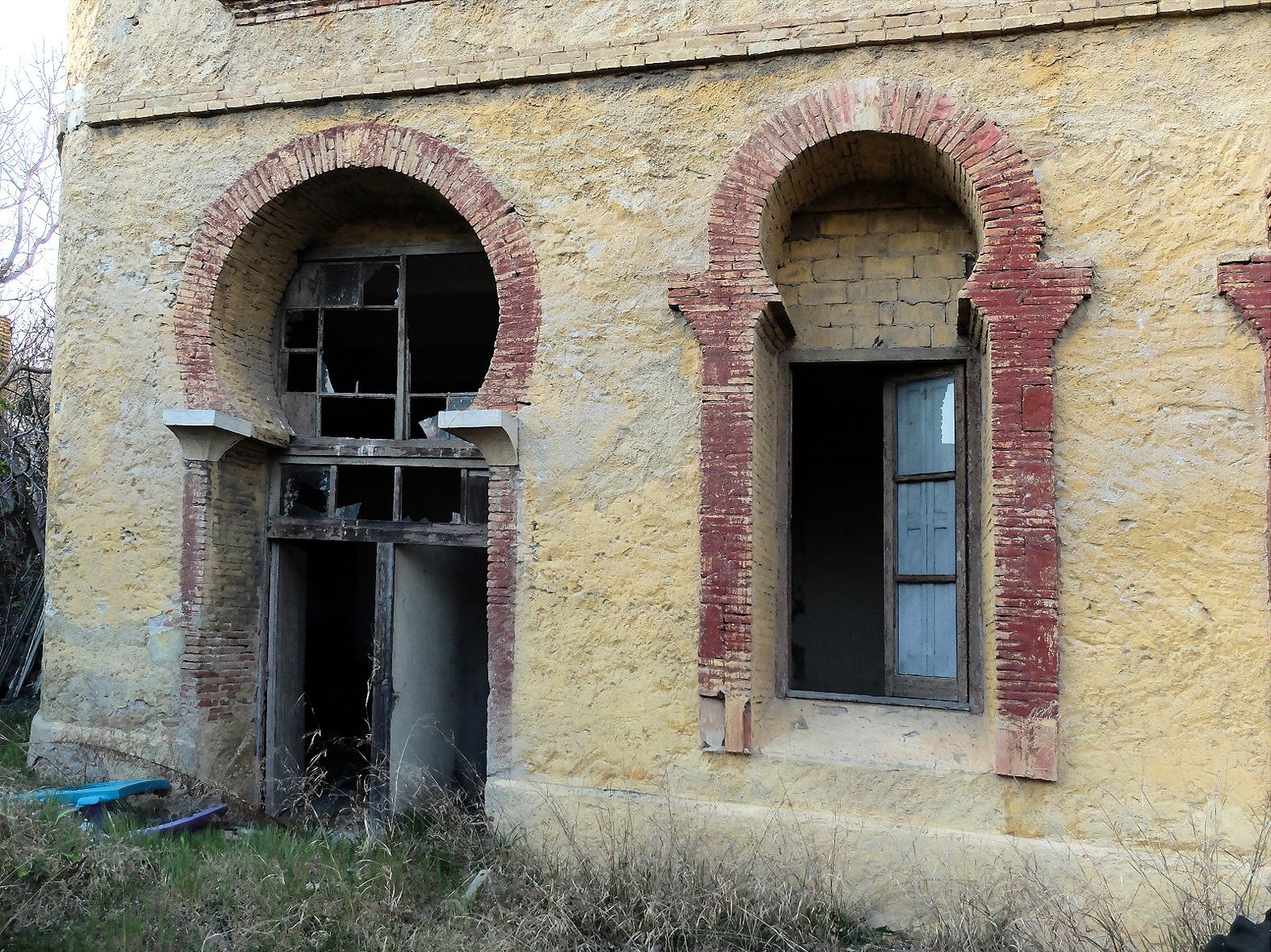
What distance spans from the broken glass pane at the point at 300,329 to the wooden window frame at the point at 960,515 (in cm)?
345

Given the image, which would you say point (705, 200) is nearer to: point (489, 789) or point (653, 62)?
point (653, 62)

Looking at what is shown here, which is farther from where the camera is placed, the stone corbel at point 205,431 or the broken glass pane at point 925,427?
the stone corbel at point 205,431

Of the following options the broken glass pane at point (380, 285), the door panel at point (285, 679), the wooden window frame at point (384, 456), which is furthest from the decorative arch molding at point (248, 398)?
the broken glass pane at point (380, 285)

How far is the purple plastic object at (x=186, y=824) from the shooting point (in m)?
5.08

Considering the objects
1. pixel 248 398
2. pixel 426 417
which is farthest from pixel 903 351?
pixel 248 398

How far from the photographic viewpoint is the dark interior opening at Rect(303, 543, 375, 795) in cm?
719

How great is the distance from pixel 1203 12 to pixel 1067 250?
136 cm

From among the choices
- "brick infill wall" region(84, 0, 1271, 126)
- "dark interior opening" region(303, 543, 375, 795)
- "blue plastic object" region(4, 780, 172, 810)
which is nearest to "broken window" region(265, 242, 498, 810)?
"dark interior opening" region(303, 543, 375, 795)

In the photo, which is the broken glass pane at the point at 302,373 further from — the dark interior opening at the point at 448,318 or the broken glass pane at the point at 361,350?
the dark interior opening at the point at 448,318

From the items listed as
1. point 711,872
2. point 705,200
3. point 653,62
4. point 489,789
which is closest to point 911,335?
point 705,200

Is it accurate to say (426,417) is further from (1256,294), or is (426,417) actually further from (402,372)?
(1256,294)

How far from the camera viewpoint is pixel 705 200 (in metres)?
5.23

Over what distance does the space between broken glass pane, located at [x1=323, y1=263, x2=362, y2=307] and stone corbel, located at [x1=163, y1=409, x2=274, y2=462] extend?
1159 millimetres

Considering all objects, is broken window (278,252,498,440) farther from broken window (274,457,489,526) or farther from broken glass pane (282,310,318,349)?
broken window (274,457,489,526)
